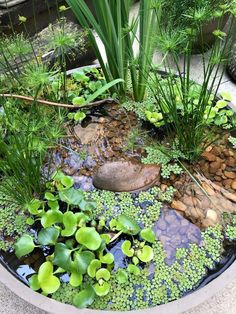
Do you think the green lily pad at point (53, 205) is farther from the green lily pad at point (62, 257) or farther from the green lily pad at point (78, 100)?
the green lily pad at point (78, 100)

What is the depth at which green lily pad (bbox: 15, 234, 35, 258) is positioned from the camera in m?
0.87

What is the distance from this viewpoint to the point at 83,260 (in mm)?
837

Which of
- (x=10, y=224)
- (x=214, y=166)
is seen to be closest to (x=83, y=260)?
(x=10, y=224)

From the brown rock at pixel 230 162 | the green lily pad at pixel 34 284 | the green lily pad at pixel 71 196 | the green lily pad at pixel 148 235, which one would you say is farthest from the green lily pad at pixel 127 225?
the brown rock at pixel 230 162

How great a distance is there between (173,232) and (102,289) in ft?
0.77

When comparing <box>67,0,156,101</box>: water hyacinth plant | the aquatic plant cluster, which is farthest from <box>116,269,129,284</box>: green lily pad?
<box>67,0,156,101</box>: water hyacinth plant

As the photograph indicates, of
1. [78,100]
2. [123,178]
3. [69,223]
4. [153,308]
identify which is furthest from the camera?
[78,100]

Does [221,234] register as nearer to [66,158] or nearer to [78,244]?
[78,244]

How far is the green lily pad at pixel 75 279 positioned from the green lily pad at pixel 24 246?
0.12m

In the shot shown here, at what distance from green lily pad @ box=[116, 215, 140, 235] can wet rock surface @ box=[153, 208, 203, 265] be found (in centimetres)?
7

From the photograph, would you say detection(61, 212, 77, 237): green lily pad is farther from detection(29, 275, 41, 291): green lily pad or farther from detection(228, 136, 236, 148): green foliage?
detection(228, 136, 236, 148): green foliage

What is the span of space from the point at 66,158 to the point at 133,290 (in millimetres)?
429

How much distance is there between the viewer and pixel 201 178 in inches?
40.4

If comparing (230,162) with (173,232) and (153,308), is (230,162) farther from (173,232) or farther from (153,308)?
(153,308)
